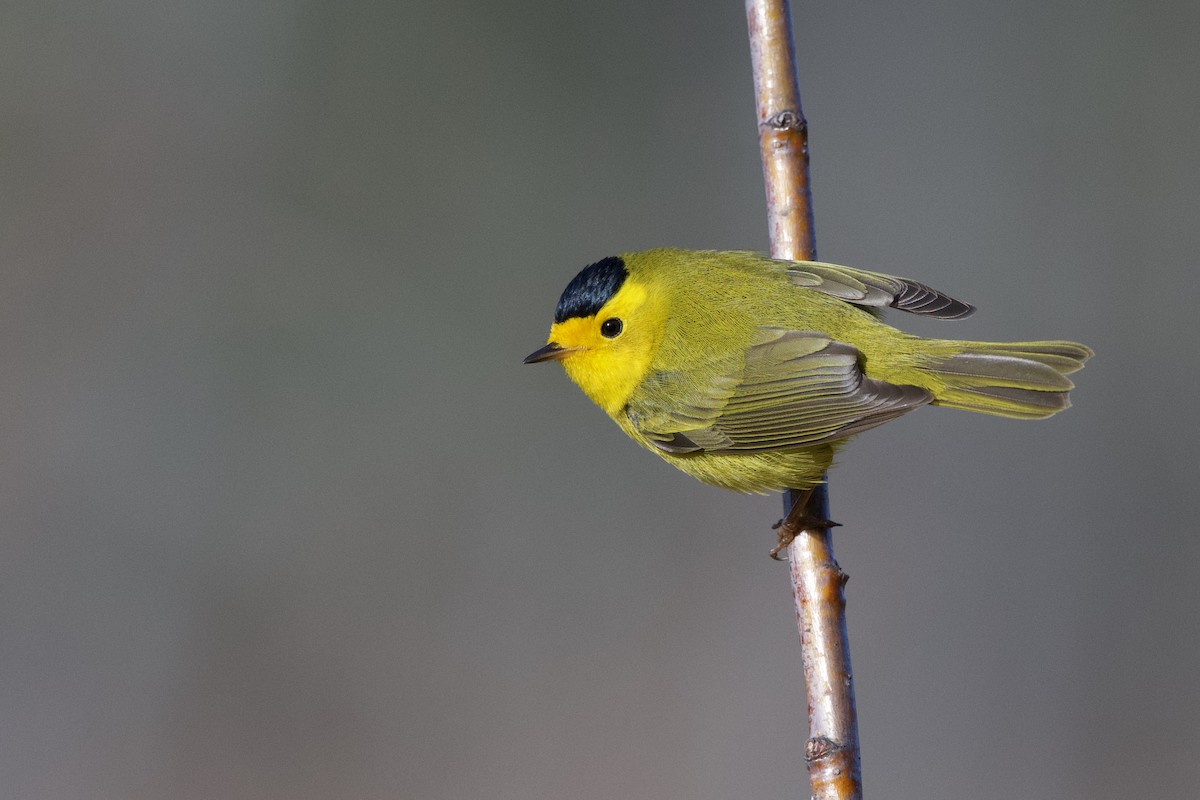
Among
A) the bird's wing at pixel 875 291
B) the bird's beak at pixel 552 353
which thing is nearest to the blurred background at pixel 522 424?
the bird's wing at pixel 875 291

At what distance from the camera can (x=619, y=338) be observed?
3207mm

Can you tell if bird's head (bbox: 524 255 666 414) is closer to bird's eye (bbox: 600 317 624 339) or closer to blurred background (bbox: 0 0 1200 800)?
bird's eye (bbox: 600 317 624 339)

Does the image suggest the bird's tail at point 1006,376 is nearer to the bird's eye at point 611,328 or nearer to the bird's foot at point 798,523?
the bird's foot at point 798,523

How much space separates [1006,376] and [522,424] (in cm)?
392

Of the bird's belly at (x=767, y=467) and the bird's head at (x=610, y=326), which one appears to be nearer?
the bird's belly at (x=767, y=467)

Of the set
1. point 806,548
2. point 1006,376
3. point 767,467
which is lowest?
point 806,548

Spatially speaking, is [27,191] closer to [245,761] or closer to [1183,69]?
[245,761]

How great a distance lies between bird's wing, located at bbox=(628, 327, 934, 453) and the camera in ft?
9.30

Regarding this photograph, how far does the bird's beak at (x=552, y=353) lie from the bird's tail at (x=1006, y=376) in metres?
1.05

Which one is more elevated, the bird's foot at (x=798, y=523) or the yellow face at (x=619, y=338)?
the yellow face at (x=619, y=338)

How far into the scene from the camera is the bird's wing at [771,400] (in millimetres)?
2836

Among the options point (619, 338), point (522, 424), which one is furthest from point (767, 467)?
point (522, 424)

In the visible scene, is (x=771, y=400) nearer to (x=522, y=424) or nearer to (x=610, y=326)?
(x=610, y=326)

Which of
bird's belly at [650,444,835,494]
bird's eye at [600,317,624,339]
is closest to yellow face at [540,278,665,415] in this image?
bird's eye at [600,317,624,339]
